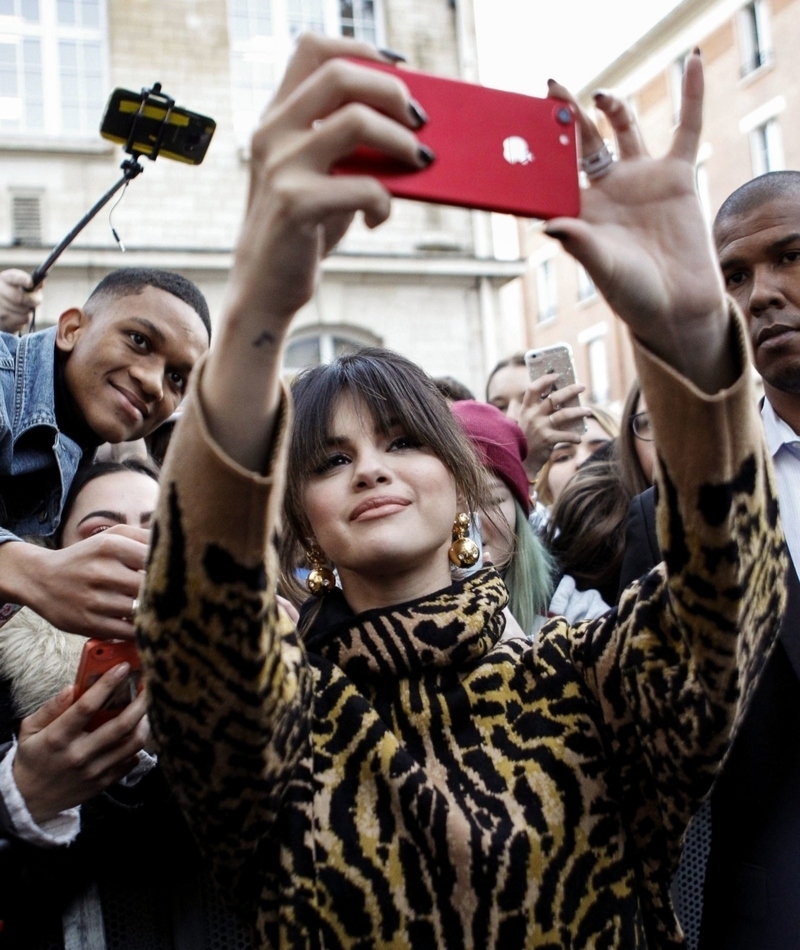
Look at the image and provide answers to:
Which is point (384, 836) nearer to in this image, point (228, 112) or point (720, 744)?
point (720, 744)

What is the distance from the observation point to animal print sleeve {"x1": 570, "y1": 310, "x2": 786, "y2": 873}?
1349 mm

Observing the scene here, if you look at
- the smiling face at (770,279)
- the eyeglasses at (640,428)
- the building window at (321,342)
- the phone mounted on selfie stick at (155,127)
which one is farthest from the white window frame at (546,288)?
the smiling face at (770,279)

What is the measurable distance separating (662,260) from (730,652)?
50 centimetres

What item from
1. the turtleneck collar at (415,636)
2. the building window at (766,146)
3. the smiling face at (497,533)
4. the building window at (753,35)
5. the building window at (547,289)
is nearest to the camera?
the turtleneck collar at (415,636)

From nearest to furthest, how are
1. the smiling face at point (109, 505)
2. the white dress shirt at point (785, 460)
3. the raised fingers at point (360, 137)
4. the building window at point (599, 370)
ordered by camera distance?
the raised fingers at point (360, 137)
the white dress shirt at point (785, 460)
the smiling face at point (109, 505)
the building window at point (599, 370)

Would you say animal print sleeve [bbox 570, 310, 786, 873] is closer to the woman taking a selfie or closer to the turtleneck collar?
the woman taking a selfie

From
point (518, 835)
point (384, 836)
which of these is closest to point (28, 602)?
point (384, 836)

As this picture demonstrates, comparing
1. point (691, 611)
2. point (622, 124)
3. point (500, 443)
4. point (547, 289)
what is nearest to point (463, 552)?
point (691, 611)

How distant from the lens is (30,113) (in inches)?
450

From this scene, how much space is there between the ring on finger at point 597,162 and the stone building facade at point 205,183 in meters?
9.59

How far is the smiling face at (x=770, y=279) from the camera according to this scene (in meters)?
2.34

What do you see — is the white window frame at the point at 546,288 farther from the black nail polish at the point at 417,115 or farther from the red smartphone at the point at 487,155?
the black nail polish at the point at 417,115

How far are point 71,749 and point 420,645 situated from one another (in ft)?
1.90

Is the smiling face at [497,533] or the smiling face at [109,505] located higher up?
the smiling face at [109,505]
